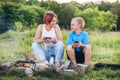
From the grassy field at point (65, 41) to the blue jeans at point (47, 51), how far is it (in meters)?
0.06

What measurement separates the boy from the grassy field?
5 centimetres

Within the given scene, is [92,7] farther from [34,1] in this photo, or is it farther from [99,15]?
[34,1]

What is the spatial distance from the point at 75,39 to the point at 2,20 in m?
0.67

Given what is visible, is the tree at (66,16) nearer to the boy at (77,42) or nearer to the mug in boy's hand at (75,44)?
the boy at (77,42)

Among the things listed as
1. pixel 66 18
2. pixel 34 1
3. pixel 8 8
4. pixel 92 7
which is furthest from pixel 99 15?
pixel 8 8

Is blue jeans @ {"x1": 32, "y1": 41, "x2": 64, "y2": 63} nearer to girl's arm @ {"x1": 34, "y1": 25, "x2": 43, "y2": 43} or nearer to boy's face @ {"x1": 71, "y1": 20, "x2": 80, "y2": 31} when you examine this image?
girl's arm @ {"x1": 34, "y1": 25, "x2": 43, "y2": 43}

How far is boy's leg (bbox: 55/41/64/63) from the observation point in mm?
2898

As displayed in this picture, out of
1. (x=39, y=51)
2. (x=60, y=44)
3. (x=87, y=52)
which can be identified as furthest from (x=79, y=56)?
(x=39, y=51)

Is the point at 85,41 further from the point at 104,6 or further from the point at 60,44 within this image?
the point at 104,6

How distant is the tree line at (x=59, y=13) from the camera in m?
2.95

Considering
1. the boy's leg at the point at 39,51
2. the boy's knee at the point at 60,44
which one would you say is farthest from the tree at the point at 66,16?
the boy's leg at the point at 39,51

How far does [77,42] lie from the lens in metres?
2.89

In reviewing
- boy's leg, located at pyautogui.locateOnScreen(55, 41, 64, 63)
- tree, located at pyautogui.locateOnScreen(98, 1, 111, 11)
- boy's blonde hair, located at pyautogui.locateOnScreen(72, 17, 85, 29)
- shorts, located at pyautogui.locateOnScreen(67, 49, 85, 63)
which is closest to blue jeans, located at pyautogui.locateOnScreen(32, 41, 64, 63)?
boy's leg, located at pyautogui.locateOnScreen(55, 41, 64, 63)

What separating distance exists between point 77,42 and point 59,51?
0.17m
